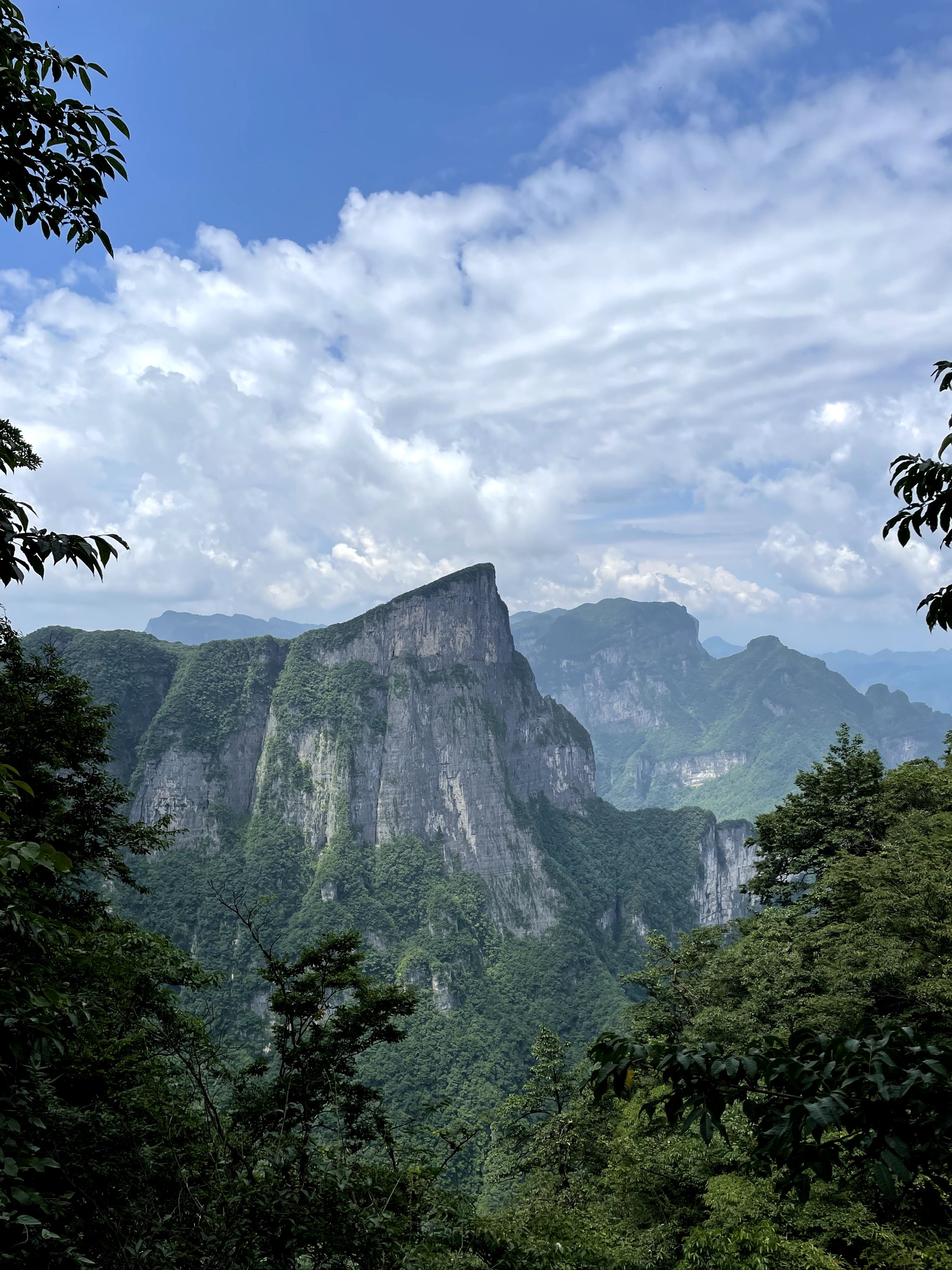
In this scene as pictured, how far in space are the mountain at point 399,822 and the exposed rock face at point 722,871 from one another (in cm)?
69

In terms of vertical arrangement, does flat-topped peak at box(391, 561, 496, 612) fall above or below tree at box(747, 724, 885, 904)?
above

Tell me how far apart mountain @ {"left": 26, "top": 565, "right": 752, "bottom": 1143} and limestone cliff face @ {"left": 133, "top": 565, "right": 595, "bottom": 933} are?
0.31 meters

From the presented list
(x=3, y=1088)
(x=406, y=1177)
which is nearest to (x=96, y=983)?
(x=406, y=1177)

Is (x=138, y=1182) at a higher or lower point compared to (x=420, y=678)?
lower

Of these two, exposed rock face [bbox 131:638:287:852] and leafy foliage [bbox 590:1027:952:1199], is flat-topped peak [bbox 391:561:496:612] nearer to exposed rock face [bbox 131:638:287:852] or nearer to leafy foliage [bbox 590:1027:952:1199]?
exposed rock face [bbox 131:638:287:852]

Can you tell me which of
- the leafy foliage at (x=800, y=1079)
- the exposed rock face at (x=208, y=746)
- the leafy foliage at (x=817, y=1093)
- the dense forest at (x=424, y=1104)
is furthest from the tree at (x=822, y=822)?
the exposed rock face at (x=208, y=746)

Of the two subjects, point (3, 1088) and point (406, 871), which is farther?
point (406, 871)

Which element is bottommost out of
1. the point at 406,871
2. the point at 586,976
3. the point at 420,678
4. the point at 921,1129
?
the point at 586,976

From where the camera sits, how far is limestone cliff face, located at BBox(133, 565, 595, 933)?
10962cm

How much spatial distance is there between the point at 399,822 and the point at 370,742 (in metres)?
13.4

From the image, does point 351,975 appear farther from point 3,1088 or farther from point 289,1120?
point 3,1088

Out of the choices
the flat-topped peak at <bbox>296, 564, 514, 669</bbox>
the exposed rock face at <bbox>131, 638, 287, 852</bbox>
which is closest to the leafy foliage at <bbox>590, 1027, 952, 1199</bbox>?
the exposed rock face at <bbox>131, 638, 287, 852</bbox>

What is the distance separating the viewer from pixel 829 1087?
2965mm

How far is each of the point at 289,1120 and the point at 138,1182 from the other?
270 cm
